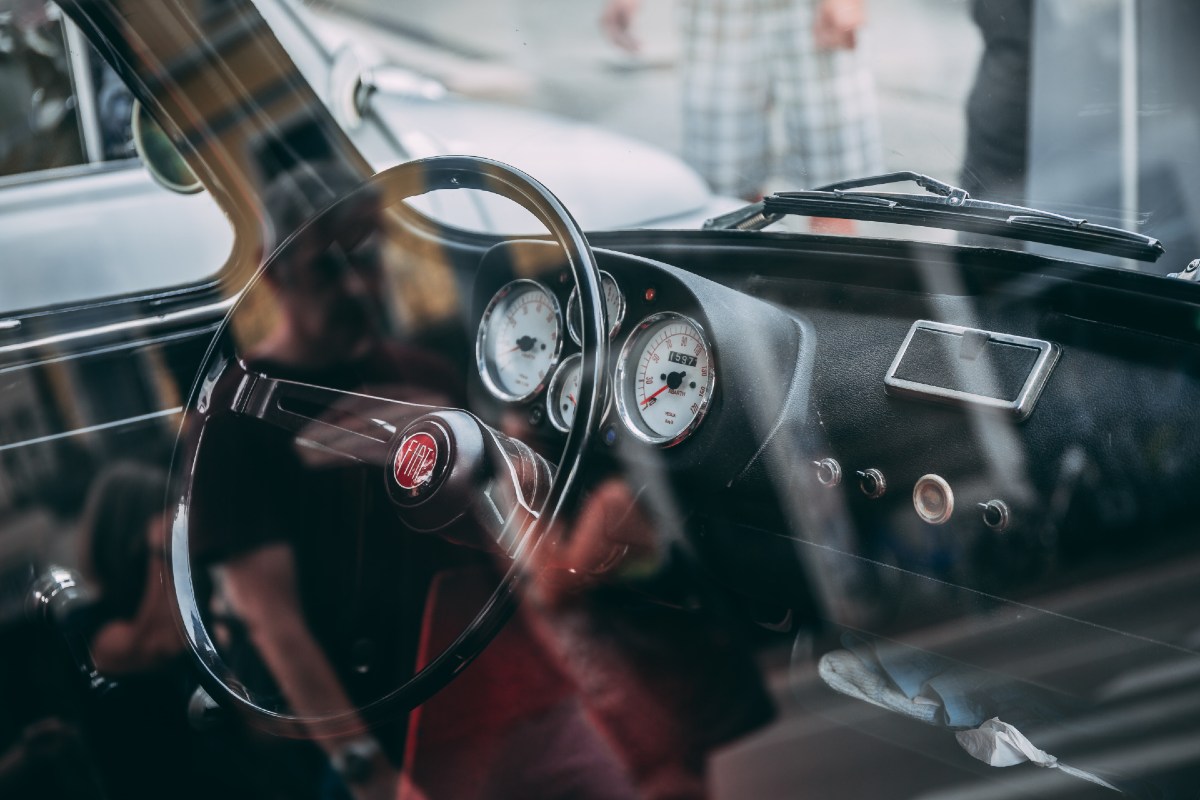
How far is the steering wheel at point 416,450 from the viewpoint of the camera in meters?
1.23

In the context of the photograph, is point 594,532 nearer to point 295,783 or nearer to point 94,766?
point 295,783

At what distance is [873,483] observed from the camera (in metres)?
1.47

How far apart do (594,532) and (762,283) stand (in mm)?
467

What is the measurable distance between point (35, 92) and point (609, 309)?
110 centimetres

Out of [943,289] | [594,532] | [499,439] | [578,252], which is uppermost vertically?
[578,252]

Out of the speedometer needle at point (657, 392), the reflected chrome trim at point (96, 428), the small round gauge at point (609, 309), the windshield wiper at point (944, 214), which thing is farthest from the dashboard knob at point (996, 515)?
the reflected chrome trim at point (96, 428)

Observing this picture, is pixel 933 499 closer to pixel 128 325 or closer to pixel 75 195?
pixel 128 325

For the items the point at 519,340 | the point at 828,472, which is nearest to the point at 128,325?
the point at 519,340

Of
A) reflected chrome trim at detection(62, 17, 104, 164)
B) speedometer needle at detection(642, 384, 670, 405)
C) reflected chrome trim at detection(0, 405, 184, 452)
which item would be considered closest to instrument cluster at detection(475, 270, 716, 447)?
speedometer needle at detection(642, 384, 670, 405)

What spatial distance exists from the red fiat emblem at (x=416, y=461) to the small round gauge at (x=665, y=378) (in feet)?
1.14

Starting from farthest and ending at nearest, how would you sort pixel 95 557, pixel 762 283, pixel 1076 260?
pixel 95 557 → pixel 762 283 → pixel 1076 260

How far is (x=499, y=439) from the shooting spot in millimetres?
1379

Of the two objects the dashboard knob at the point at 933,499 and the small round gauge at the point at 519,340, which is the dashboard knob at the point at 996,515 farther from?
the small round gauge at the point at 519,340

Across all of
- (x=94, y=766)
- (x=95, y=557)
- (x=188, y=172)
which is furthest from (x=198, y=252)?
(x=94, y=766)
